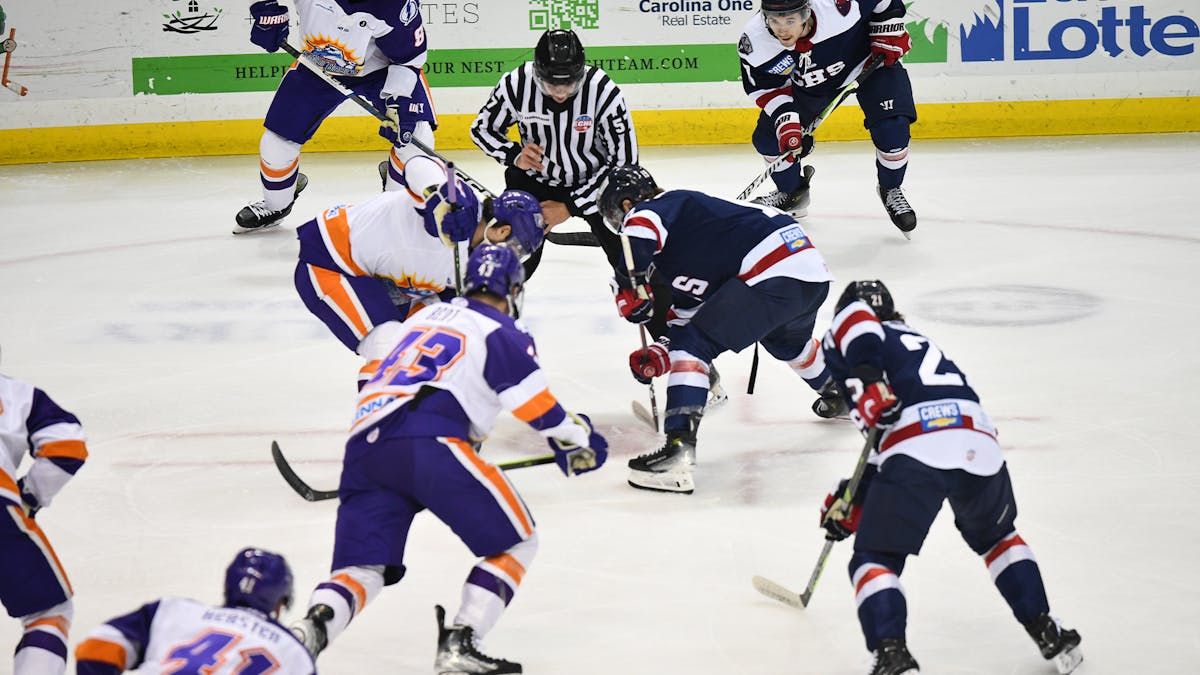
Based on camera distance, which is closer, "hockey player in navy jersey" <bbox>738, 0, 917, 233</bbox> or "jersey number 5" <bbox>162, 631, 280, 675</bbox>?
"jersey number 5" <bbox>162, 631, 280, 675</bbox>

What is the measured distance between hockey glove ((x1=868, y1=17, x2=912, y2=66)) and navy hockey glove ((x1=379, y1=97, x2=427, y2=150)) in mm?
1987

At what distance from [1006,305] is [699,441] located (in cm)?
187

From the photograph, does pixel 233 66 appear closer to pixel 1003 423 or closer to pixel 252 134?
pixel 252 134

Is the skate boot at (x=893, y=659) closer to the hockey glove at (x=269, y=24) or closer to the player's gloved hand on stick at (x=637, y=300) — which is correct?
the player's gloved hand on stick at (x=637, y=300)

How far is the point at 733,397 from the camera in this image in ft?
16.2

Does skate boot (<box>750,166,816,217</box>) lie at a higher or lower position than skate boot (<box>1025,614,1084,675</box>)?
lower

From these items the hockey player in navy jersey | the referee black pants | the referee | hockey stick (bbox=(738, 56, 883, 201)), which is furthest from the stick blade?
hockey stick (bbox=(738, 56, 883, 201))

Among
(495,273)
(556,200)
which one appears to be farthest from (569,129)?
(495,273)

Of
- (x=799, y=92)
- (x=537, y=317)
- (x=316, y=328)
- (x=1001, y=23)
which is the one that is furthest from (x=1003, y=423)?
(x=1001, y=23)

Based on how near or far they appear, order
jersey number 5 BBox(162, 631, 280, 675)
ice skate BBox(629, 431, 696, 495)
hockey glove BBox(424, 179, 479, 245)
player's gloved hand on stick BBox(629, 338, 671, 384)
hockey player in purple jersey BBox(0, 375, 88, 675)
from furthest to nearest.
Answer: player's gloved hand on stick BBox(629, 338, 671, 384) < ice skate BBox(629, 431, 696, 495) < hockey glove BBox(424, 179, 479, 245) < hockey player in purple jersey BBox(0, 375, 88, 675) < jersey number 5 BBox(162, 631, 280, 675)

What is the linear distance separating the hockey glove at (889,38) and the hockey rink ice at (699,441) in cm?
80

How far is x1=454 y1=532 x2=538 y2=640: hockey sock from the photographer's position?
295 centimetres

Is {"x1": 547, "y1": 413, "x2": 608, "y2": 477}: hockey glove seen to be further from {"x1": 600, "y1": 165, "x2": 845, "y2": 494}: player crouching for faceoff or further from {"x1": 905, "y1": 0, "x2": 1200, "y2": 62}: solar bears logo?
{"x1": 905, "y1": 0, "x2": 1200, "y2": 62}: solar bears logo

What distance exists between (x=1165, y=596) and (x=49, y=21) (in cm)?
743
